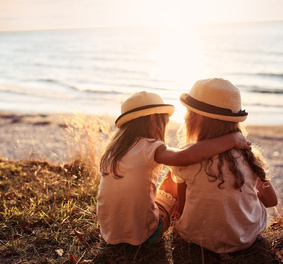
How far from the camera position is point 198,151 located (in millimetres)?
2428

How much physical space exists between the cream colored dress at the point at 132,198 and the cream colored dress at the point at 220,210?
Result: 0.78ft

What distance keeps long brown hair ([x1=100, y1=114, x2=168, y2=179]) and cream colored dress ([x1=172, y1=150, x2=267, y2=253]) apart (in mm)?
352

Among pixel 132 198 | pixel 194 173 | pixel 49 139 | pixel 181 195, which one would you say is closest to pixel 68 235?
pixel 132 198

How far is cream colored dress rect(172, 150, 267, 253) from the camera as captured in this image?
2.52 meters

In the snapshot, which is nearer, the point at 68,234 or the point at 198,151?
the point at 198,151

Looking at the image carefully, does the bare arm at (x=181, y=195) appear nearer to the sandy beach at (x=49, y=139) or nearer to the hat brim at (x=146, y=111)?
the hat brim at (x=146, y=111)

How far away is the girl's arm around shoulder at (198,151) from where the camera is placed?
7.98 ft

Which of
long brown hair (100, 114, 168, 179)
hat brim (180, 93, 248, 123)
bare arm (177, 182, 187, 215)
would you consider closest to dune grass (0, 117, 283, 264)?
bare arm (177, 182, 187, 215)

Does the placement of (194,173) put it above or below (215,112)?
below

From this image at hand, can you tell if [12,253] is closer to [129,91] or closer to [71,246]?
[71,246]

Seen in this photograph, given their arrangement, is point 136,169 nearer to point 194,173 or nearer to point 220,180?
point 194,173

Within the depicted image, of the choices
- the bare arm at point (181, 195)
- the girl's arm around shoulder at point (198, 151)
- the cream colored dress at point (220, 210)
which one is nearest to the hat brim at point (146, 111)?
the girl's arm around shoulder at point (198, 151)

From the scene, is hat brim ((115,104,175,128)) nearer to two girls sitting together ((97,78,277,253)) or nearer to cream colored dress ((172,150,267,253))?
two girls sitting together ((97,78,277,253))

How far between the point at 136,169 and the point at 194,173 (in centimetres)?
43
